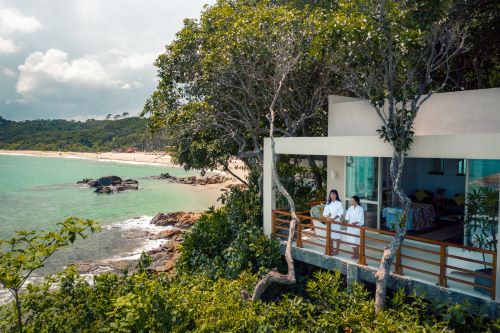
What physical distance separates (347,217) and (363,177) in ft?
7.09

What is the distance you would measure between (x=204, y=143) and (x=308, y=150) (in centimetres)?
658

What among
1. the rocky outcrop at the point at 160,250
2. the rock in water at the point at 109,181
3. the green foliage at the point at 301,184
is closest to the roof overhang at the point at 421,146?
the green foliage at the point at 301,184

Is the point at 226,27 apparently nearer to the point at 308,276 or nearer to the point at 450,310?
the point at 308,276

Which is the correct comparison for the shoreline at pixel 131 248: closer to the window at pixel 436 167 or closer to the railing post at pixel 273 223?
the railing post at pixel 273 223

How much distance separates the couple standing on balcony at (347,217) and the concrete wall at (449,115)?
10.6 feet

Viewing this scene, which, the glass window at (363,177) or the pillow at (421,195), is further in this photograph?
the pillow at (421,195)

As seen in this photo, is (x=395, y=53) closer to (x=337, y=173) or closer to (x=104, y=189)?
(x=337, y=173)

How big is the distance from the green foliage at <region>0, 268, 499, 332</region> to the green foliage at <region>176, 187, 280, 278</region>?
2221mm

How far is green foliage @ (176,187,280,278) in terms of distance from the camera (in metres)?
10.2

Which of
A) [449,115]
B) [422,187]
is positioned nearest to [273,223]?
[422,187]

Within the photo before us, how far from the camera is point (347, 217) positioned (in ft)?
30.0

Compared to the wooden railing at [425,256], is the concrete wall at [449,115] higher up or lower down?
higher up

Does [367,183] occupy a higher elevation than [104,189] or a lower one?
higher

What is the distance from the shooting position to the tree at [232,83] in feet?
42.0
